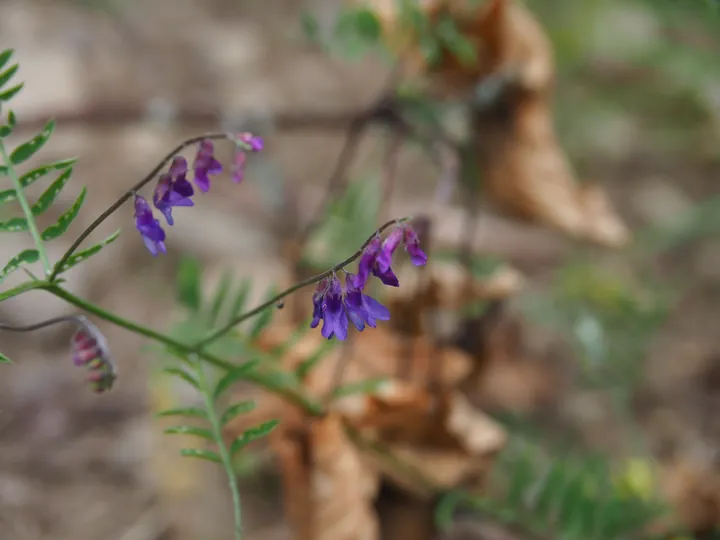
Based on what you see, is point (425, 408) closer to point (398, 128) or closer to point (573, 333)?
point (398, 128)

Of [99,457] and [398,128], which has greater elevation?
[398,128]

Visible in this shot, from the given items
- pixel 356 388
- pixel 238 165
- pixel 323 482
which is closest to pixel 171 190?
pixel 238 165

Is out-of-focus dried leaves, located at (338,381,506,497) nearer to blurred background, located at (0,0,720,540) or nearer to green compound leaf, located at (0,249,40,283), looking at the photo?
blurred background, located at (0,0,720,540)

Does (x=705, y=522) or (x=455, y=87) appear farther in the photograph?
(x=455, y=87)

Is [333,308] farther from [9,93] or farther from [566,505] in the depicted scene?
[566,505]

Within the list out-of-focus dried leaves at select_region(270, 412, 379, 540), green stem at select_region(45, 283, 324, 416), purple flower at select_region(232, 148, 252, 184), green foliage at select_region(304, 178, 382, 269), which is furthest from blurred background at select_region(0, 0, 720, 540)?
purple flower at select_region(232, 148, 252, 184)

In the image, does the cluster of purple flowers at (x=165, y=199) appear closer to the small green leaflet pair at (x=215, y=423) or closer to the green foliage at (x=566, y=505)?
the small green leaflet pair at (x=215, y=423)

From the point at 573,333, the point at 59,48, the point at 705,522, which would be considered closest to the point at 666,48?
the point at 573,333
